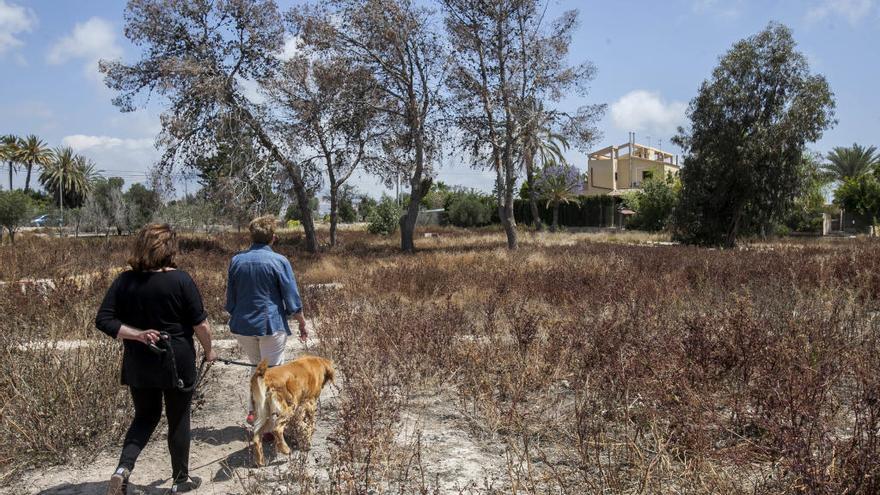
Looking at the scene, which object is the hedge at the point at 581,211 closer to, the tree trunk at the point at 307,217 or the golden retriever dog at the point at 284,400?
the tree trunk at the point at 307,217

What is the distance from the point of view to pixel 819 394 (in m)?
3.93

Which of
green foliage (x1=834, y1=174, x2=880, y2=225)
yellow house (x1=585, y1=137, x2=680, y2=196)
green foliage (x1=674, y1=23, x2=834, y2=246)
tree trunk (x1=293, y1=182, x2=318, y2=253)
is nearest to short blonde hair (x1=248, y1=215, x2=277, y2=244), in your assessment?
tree trunk (x1=293, y1=182, x2=318, y2=253)

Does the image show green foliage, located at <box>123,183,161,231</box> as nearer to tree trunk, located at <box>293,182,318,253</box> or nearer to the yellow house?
tree trunk, located at <box>293,182,318,253</box>

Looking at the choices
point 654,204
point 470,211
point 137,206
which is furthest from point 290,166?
point 470,211

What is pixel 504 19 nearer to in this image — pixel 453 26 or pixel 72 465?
pixel 453 26

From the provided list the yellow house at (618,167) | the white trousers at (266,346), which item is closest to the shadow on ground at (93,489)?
the white trousers at (266,346)

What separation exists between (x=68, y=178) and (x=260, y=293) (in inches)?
3032

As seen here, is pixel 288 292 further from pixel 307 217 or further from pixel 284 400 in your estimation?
pixel 307 217

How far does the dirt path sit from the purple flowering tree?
150 ft

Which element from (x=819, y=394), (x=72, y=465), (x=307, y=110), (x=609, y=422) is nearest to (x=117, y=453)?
(x=72, y=465)

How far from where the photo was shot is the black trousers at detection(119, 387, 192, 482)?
3.62 metres

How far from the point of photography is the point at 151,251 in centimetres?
354

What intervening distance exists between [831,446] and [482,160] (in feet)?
71.2

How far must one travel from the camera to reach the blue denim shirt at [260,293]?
14.9 ft
